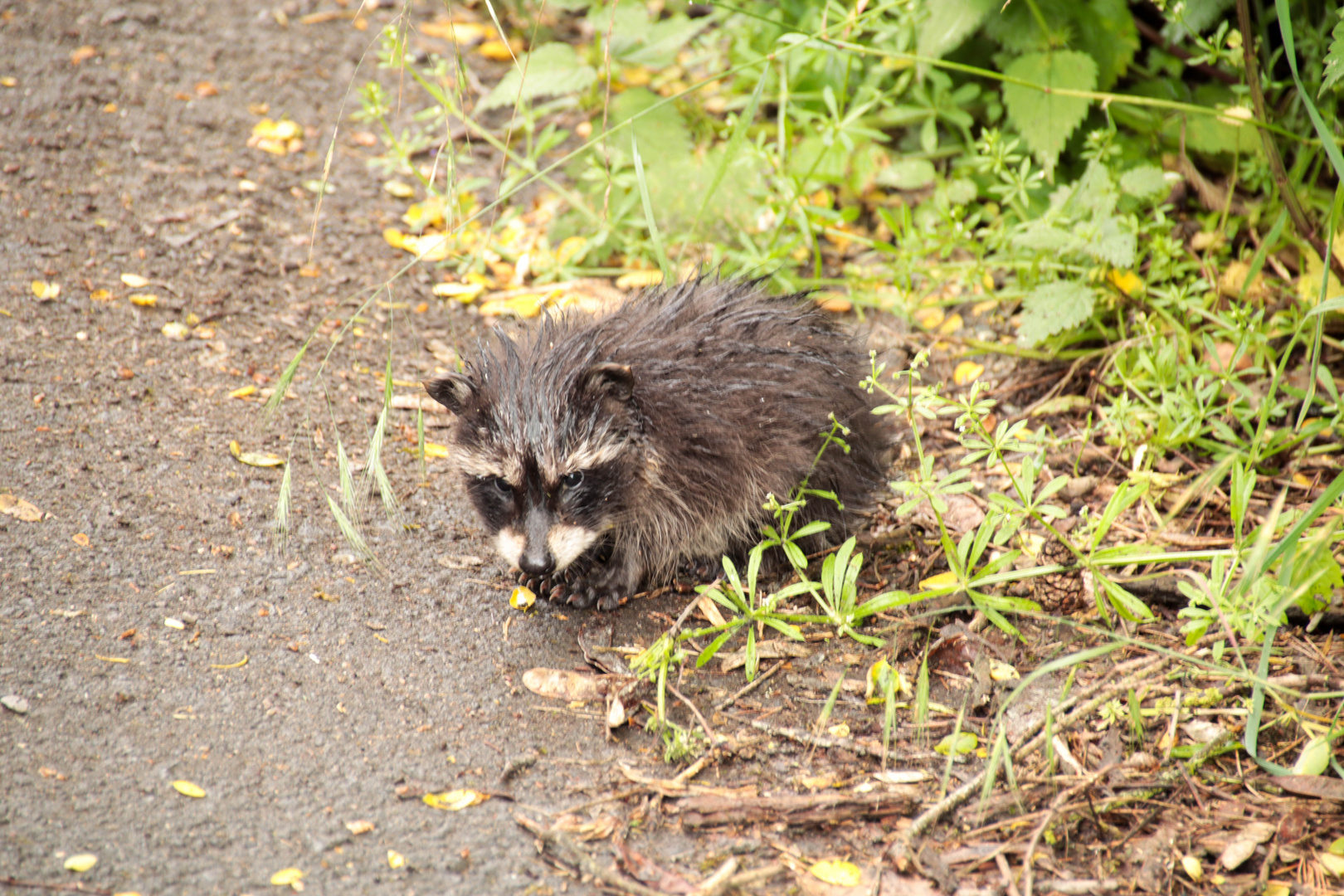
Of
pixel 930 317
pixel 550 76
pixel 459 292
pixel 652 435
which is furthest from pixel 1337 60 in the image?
pixel 459 292

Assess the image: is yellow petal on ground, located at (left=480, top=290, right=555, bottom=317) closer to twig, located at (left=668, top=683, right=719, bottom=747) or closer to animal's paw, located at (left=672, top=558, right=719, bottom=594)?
animal's paw, located at (left=672, top=558, right=719, bottom=594)

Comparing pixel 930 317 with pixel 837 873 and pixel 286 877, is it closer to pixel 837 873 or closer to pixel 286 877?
pixel 837 873

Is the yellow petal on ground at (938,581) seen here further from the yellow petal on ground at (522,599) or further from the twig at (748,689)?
the yellow petal on ground at (522,599)

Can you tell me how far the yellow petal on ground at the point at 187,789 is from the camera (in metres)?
3.02

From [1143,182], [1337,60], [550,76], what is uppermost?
[1337,60]

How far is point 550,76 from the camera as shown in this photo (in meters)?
5.79

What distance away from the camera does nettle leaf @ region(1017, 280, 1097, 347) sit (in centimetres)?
486

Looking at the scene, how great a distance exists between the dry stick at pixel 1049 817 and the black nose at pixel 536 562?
5.70 feet

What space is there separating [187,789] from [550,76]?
4044 millimetres

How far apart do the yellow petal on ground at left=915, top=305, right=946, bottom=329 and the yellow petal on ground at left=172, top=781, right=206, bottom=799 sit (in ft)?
13.1

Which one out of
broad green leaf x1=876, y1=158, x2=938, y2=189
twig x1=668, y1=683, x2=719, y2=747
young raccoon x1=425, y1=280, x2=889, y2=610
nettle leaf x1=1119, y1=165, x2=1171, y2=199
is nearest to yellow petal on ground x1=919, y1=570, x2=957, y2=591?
young raccoon x1=425, y1=280, x2=889, y2=610

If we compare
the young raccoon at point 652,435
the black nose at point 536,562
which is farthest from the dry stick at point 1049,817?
the black nose at point 536,562

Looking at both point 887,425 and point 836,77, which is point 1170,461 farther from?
point 836,77

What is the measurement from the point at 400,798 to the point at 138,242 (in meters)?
3.55
